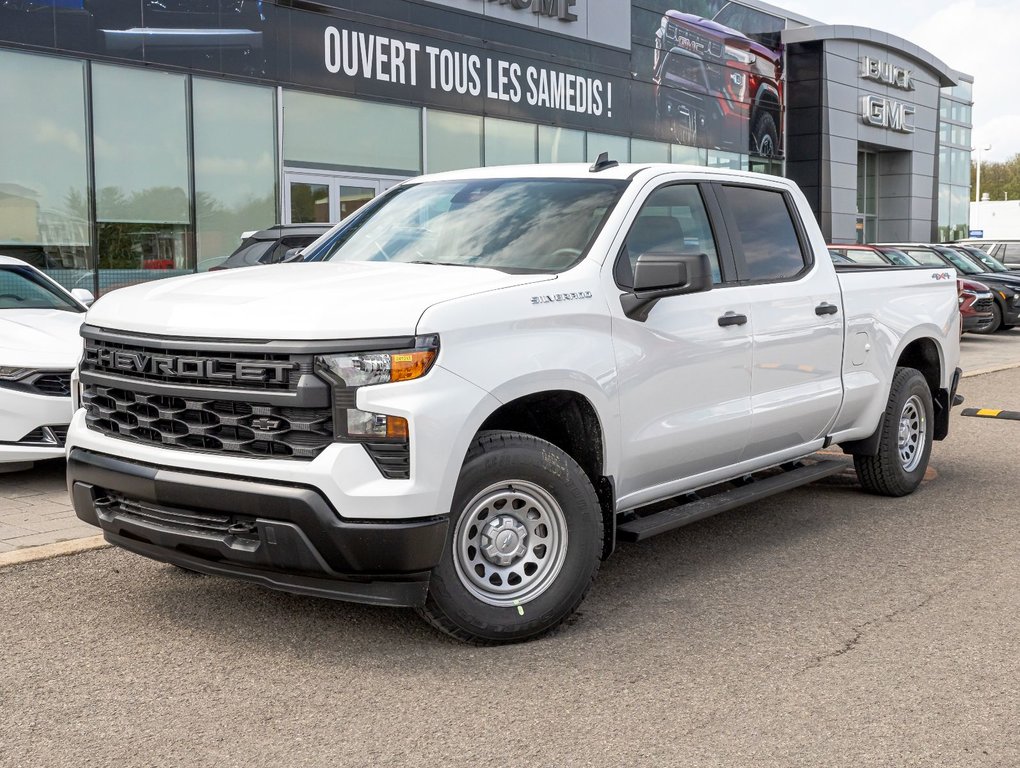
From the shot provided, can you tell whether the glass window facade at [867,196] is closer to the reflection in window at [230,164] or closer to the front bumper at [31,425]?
the reflection in window at [230,164]

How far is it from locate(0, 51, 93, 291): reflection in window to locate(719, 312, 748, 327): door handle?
512 inches

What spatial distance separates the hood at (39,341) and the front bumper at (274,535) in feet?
9.59

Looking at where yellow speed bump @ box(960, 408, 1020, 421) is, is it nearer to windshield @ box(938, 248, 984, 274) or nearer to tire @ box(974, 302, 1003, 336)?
tire @ box(974, 302, 1003, 336)

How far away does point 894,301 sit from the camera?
7.21 metres

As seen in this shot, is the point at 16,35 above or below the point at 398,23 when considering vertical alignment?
below

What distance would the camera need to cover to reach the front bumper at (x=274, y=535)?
13.6 feet

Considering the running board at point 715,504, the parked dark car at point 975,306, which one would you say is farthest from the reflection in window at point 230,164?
the running board at point 715,504

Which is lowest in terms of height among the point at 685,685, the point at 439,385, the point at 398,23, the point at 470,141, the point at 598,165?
the point at 685,685

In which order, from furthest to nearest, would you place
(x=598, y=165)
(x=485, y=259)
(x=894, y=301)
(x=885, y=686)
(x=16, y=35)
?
1. (x=16, y=35)
2. (x=894, y=301)
3. (x=598, y=165)
4. (x=485, y=259)
5. (x=885, y=686)

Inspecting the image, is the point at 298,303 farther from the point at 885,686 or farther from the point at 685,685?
the point at 885,686

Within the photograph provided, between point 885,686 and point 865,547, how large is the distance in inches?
84.1

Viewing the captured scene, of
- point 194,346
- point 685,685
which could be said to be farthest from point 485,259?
point 685,685

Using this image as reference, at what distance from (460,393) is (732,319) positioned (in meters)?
1.89

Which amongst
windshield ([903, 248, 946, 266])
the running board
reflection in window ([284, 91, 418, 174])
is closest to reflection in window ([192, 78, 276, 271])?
reflection in window ([284, 91, 418, 174])
